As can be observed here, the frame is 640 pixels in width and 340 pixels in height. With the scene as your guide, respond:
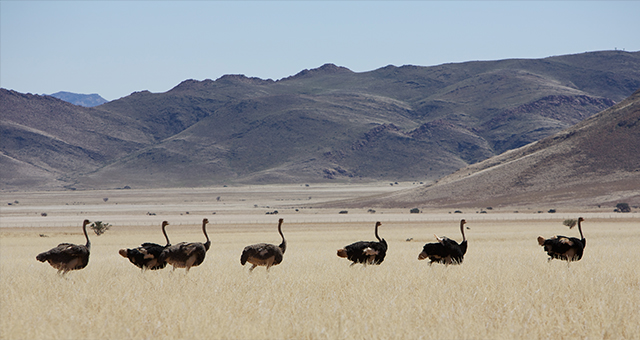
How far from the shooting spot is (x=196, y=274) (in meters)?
13.1

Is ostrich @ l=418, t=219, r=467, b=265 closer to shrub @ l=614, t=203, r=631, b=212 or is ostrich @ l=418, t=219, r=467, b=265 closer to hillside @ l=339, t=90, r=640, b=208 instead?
shrub @ l=614, t=203, r=631, b=212

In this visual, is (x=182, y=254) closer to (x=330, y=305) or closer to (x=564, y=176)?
(x=330, y=305)

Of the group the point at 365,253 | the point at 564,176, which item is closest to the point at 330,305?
the point at 365,253

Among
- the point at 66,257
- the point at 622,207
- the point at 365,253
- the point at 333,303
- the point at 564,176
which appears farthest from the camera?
the point at 564,176

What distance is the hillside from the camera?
83625 mm

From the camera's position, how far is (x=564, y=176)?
299ft

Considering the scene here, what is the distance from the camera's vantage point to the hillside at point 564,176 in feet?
274

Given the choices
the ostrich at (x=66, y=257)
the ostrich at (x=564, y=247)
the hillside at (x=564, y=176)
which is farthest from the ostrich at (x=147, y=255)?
the hillside at (x=564, y=176)

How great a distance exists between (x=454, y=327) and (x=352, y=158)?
173m

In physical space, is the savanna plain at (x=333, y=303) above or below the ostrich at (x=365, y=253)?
below

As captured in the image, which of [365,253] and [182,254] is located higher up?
[182,254]

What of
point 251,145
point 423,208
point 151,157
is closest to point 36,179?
point 151,157

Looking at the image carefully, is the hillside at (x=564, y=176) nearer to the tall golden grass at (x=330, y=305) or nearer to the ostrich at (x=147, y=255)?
the tall golden grass at (x=330, y=305)

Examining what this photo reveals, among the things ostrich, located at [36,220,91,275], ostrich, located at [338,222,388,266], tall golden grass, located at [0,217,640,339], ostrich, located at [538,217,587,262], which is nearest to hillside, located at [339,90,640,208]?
ostrich, located at [538,217,587,262]
